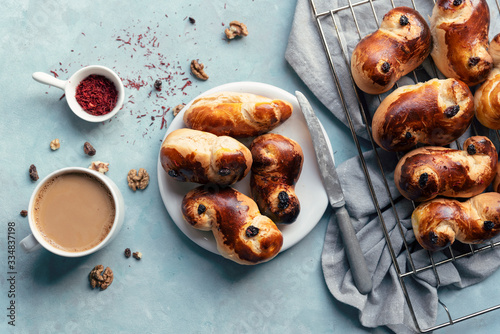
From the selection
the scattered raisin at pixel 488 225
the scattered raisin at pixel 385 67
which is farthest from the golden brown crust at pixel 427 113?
the scattered raisin at pixel 488 225

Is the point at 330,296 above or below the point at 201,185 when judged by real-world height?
below

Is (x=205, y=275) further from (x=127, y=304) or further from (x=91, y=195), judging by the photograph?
(x=91, y=195)

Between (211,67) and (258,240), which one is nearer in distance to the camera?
(258,240)

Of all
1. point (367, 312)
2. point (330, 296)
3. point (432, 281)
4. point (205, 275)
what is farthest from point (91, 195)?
point (432, 281)

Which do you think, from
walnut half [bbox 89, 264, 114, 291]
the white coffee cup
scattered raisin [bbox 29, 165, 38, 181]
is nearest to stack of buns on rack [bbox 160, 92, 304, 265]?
the white coffee cup

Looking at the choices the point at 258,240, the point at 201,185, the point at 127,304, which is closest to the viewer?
the point at 258,240

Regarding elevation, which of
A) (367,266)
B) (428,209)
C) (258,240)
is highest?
(258,240)
